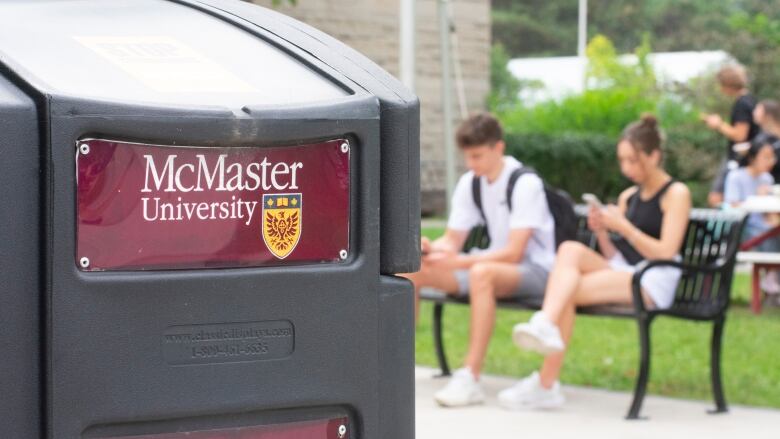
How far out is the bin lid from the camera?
7.47 feet

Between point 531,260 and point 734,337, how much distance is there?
2.52m

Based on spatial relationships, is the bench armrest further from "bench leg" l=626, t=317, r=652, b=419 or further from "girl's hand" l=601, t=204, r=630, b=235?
"girl's hand" l=601, t=204, r=630, b=235

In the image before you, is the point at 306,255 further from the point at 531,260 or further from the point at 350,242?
the point at 531,260

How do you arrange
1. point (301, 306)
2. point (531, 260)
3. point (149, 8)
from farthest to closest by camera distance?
point (531, 260), point (149, 8), point (301, 306)

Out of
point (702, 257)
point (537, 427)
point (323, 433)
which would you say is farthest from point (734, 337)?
point (323, 433)

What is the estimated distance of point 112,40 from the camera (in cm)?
246

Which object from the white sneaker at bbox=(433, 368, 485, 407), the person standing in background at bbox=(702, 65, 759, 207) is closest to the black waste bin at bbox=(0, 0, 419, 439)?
the white sneaker at bbox=(433, 368, 485, 407)

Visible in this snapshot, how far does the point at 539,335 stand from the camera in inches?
→ 237

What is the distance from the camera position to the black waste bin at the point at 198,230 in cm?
219

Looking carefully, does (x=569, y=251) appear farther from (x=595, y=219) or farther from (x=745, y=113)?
(x=745, y=113)

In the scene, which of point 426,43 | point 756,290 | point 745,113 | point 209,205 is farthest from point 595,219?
point 426,43

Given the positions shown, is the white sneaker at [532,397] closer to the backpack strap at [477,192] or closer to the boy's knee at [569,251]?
the boy's knee at [569,251]

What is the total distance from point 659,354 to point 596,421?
2.02 m

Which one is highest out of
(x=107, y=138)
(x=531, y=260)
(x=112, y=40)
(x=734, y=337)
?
(x=112, y=40)
